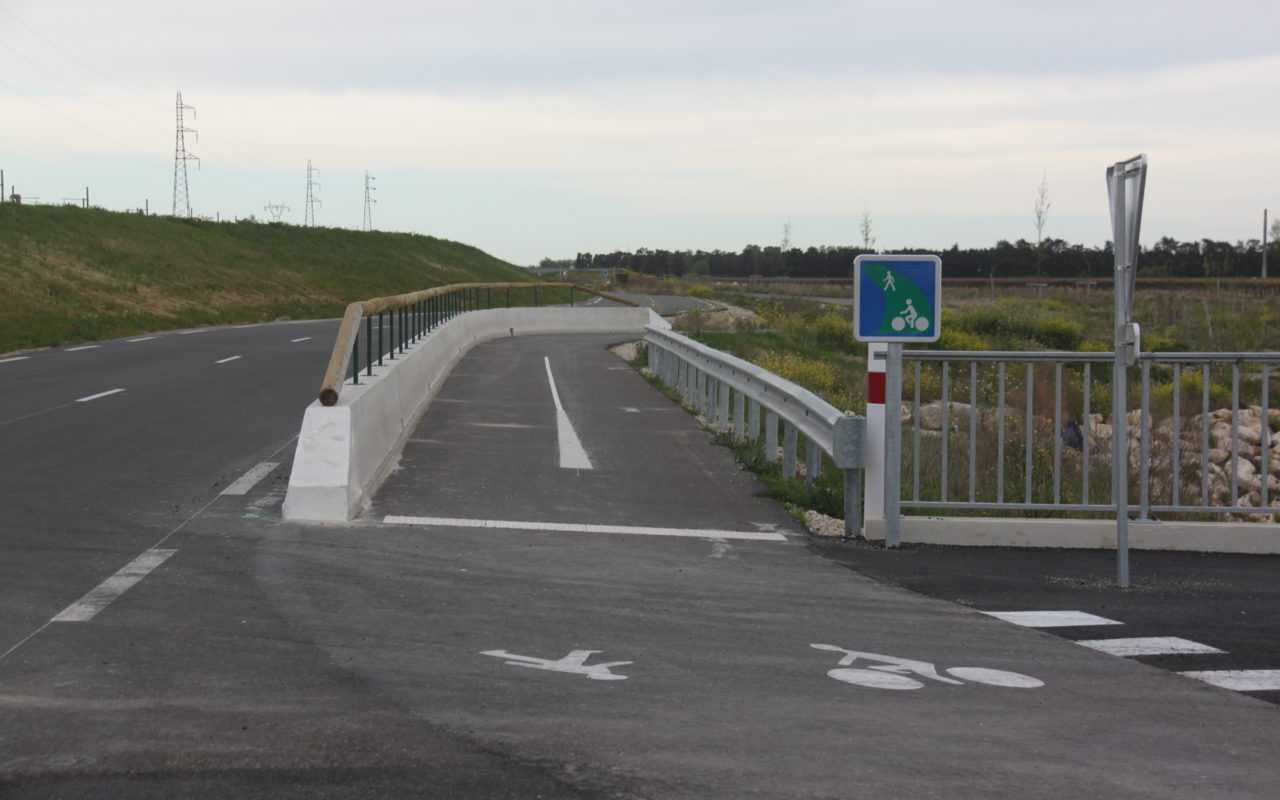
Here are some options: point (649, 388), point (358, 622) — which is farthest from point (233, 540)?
point (649, 388)

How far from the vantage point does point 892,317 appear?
9.16 m

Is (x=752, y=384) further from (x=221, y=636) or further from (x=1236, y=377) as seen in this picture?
(x=221, y=636)

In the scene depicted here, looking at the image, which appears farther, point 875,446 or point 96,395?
point 96,395

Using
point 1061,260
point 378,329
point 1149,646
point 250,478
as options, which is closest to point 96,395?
point 378,329

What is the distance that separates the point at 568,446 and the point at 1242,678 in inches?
338

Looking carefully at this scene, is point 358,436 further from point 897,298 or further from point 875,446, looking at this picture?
point 897,298

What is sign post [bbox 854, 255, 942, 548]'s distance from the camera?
9.12 meters

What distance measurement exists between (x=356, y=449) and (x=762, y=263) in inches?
6127

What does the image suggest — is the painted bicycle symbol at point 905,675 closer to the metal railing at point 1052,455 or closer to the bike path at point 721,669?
the bike path at point 721,669

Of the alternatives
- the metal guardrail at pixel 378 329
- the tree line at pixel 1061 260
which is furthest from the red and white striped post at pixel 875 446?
the tree line at pixel 1061 260

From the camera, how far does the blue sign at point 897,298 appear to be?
9.14m

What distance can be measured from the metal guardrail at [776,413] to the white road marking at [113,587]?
463 centimetres

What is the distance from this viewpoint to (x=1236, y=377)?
30.0 feet

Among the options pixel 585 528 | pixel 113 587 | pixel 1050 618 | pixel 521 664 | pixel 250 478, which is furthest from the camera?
pixel 250 478
